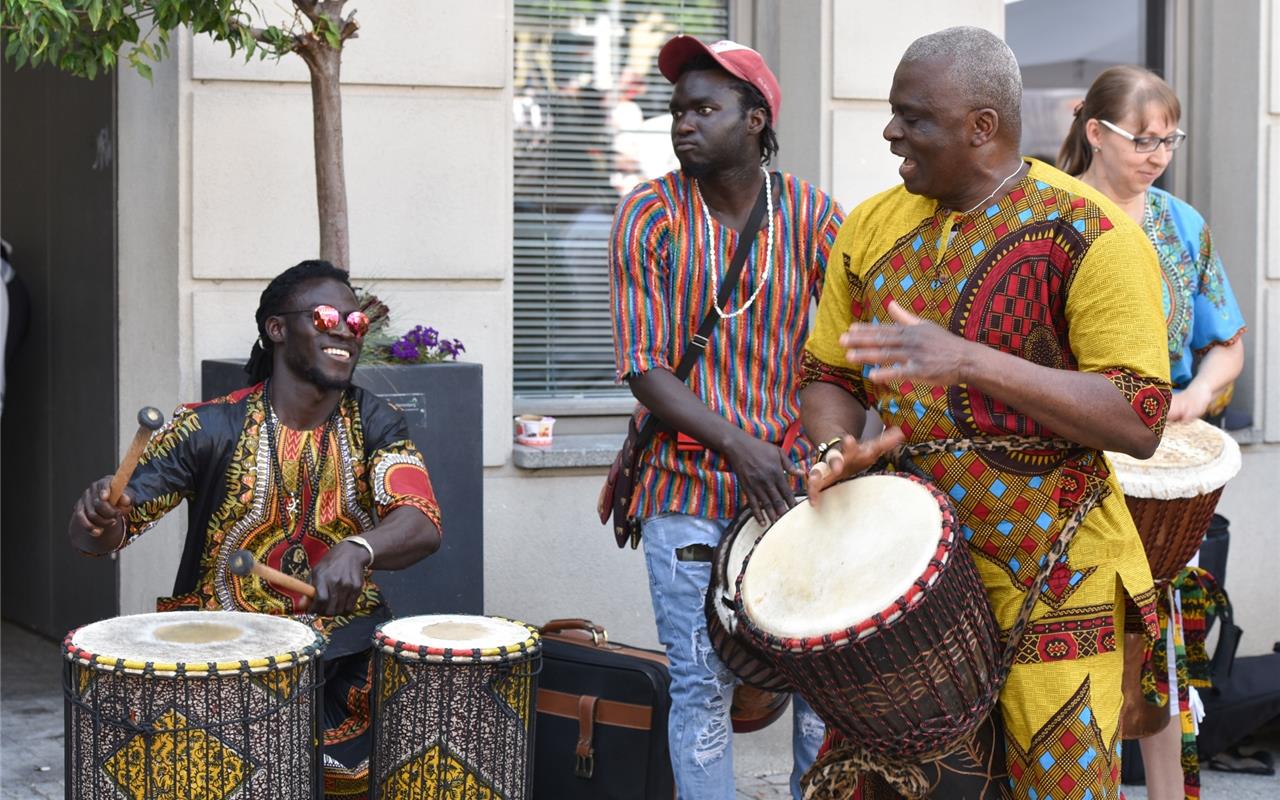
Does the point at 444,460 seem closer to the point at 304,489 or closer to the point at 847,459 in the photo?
the point at 304,489

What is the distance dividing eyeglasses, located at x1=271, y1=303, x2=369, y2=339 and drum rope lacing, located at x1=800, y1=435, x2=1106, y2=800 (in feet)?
5.33

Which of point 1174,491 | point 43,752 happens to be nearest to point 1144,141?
point 1174,491

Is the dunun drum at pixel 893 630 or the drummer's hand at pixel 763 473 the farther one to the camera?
the drummer's hand at pixel 763 473

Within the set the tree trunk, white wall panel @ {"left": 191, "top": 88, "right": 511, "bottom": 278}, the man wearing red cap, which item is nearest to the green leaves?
the tree trunk

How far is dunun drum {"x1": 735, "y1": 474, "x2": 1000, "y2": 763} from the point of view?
2906 mm

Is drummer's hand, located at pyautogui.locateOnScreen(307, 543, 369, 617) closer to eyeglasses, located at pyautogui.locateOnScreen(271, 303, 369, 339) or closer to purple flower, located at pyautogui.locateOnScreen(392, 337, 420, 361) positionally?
eyeglasses, located at pyautogui.locateOnScreen(271, 303, 369, 339)

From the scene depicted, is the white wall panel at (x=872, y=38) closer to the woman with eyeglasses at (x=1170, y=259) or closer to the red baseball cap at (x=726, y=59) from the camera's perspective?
the woman with eyeglasses at (x=1170, y=259)

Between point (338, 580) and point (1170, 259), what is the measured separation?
2499 mm

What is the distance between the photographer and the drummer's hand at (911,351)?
282cm

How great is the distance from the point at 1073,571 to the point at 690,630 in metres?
1.28

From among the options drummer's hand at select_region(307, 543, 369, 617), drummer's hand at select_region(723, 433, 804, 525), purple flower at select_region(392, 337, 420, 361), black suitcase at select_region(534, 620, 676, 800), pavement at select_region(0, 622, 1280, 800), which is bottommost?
pavement at select_region(0, 622, 1280, 800)

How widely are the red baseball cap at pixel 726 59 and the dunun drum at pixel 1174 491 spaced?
1246 mm

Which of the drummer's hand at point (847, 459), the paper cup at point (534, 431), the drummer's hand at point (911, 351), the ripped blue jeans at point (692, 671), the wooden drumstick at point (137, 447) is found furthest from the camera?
the paper cup at point (534, 431)

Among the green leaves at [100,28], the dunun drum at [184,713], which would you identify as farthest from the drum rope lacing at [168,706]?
the green leaves at [100,28]
